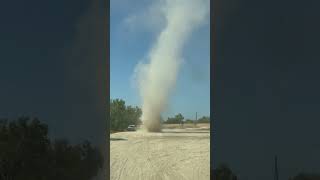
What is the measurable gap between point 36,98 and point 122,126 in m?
8.29
